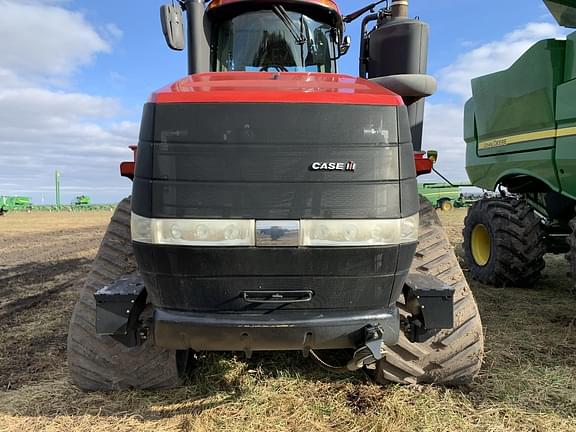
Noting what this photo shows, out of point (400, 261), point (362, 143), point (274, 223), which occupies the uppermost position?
point (362, 143)

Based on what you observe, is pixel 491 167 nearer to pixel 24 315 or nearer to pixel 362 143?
pixel 362 143

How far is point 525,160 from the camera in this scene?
4.93 m

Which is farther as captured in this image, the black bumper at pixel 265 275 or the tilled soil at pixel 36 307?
the tilled soil at pixel 36 307

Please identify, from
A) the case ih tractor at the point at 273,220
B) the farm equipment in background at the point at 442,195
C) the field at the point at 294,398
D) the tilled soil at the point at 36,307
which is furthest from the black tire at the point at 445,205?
the case ih tractor at the point at 273,220

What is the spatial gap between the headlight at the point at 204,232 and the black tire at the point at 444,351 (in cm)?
105

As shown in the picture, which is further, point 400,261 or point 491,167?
point 491,167

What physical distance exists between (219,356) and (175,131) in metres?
1.78

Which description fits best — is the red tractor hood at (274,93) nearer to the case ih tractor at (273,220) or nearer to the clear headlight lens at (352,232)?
the case ih tractor at (273,220)

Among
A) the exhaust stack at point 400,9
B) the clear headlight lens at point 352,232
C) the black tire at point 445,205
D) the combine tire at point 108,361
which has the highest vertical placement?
the exhaust stack at point 400,9

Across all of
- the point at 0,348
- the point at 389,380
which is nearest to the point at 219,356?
the point at 389,380

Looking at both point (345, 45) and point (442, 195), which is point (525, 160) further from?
point (442, 195)

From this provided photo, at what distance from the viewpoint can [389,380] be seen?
2680 mm

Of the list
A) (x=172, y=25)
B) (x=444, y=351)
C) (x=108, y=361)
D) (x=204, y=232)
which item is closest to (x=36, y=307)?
(x=108, y=361)

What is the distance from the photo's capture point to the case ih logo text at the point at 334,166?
6.29 ft
